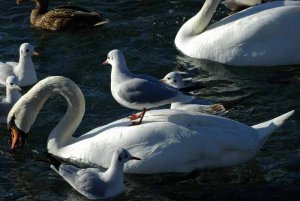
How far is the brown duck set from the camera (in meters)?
15.1

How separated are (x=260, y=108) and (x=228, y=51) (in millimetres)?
1710

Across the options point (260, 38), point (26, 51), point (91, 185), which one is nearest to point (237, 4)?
point (260, 38)

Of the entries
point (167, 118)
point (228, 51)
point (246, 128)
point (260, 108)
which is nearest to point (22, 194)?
point (167, 118)

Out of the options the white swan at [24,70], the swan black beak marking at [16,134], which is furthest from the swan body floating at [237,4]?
the swan black beak marking at [16,134]

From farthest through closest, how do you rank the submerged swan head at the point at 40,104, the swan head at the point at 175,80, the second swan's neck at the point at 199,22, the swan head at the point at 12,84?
the second swan's neck at the point at 199,22, the swan head at the point at 12,84, the swan head at the point at 175,80, the submerged swan head at the point at 40,104

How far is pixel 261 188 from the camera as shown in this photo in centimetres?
1014

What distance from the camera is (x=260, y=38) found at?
13391 millimetres

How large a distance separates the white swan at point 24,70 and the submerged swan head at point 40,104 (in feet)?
7.78

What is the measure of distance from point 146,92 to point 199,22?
3683mm

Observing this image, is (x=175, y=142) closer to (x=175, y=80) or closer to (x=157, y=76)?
(x=175, y=80)

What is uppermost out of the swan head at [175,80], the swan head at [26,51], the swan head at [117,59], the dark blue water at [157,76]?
the swan head at [117,59]

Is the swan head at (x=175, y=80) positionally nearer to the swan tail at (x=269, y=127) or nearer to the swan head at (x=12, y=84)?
the swan tail at (x=269, y=127)

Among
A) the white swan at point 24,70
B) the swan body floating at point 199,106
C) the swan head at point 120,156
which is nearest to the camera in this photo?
the swan head at point 120,156

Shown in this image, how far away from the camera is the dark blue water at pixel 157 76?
10227mm
